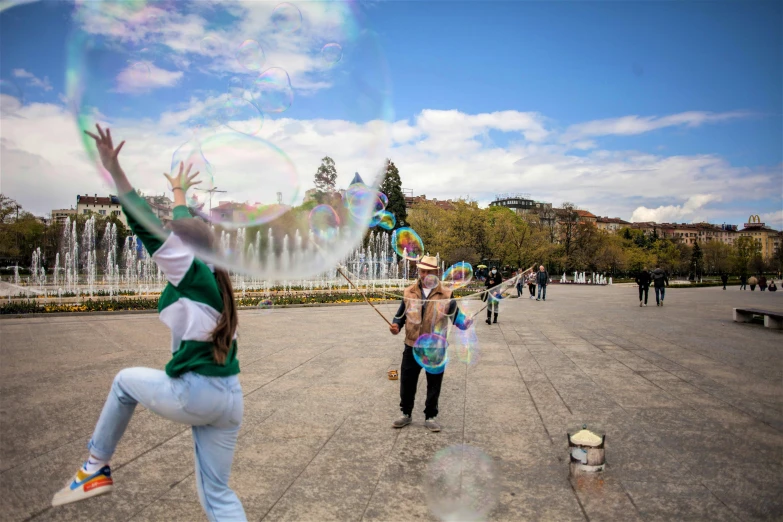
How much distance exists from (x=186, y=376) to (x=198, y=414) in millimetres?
201

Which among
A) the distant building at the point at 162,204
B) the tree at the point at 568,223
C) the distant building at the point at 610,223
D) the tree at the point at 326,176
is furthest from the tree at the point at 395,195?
the distant building at the point at 610,223

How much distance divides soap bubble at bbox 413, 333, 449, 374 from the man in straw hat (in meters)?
0.04

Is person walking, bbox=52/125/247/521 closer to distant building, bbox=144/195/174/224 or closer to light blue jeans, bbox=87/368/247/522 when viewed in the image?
light blue jeans, bbox=87/368/247/522

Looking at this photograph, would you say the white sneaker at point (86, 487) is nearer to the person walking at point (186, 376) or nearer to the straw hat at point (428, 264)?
the person walking at point (186, 376)

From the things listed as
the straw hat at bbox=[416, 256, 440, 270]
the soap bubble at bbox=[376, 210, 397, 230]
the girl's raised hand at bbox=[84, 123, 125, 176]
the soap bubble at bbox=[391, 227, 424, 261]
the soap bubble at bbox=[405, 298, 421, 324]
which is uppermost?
the soap bubble at bbox=[376, 210, 397, 230]

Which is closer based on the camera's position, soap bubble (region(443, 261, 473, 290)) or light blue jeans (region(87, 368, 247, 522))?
light blue jeans (region(87, 368, 247, 522))

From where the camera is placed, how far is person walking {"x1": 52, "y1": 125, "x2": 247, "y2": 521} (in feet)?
9.05

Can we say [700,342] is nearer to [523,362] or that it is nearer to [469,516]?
[523,362]

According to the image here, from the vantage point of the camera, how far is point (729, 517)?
3896mm

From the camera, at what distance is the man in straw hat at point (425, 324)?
19.7ft

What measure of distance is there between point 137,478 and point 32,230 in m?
80.7

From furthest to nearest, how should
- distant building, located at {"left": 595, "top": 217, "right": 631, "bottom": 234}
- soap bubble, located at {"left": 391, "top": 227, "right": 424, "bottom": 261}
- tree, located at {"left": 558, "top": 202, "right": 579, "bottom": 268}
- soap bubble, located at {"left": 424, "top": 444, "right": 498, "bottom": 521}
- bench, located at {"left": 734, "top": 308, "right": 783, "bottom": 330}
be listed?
distant building, located at {"left": 595, "top": 217, "right": 631, "bottom": 234} < tree, located at {"left": 558, "top": 202, "right": 579, "bottom": 268} < bench, located at {"left": 734, "top": 308, "right": 783, "bottom": 330} < soap bubble, located at {"left": 391, "top": 227, "right": 424, "bottom": 261} < soap bubble, located at {"left": 424, "top": 444, "right": 498, "bottom": 521}

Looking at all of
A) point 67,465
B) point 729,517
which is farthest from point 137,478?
point 729,517

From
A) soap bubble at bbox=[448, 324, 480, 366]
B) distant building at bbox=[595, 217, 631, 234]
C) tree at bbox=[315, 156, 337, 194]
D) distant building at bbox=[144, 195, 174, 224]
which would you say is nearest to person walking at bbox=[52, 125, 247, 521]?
distant building at bbox=[144, 195, 174, 224]
